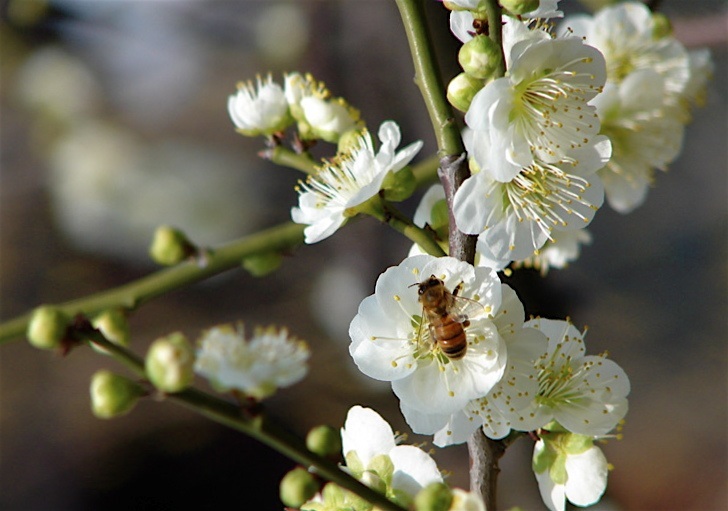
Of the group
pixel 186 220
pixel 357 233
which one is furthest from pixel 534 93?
pixel 186 220

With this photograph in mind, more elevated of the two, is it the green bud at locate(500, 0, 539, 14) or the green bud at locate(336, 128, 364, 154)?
the green bud at locate(500, 0, 539, 14)

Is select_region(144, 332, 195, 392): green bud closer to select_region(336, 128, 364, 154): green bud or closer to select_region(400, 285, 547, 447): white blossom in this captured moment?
select_region(400, 285, 547, 447): white blossom

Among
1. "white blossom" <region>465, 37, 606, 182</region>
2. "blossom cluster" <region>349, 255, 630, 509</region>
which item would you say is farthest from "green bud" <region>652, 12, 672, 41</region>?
"blossom cluster" <region>349, 255, 630, 509</region>

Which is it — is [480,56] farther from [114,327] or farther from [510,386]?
[114,327]

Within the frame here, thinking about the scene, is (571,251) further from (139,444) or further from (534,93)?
(139,444)

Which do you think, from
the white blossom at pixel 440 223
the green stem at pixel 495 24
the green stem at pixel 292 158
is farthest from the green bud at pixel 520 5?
the green stem at pixel 292 158
